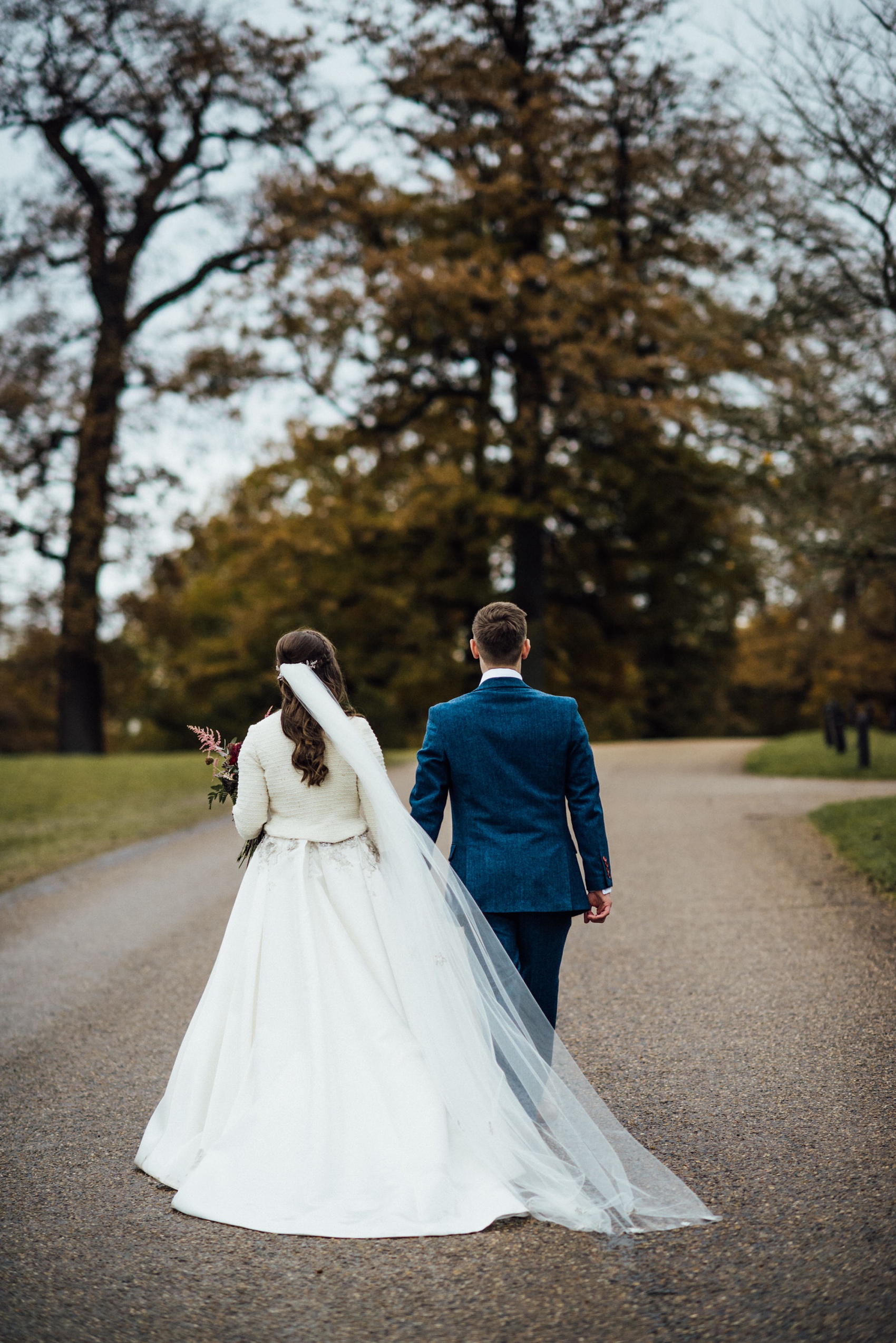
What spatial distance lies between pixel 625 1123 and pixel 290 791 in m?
1.86

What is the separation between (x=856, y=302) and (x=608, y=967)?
9.27 metres

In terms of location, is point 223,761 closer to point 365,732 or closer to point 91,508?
point 365,732

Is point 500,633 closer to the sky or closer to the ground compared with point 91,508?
closer to the ground

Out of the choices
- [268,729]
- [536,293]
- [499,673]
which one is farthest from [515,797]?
[536,293]

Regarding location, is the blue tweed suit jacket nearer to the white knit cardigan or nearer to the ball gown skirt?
the white knit cardigan

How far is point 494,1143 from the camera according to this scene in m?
3.88

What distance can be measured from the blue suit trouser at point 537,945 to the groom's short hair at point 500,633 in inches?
38.3

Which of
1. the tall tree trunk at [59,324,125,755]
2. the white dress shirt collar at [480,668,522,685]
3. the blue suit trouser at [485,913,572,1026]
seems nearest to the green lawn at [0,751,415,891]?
the tall tree trunk at [59,324,125,755]

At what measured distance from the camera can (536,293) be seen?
22.6 metres

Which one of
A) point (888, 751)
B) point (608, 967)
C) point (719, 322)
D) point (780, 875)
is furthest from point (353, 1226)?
point (888, 751)

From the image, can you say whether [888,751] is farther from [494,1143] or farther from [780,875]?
[494,1143]

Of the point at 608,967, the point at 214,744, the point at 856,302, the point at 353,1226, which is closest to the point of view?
the point at 353,1226

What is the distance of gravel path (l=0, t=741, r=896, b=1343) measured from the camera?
315 centimetres

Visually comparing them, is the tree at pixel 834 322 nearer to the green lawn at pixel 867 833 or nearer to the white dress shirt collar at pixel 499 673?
the green lawn at pixel 867 833
